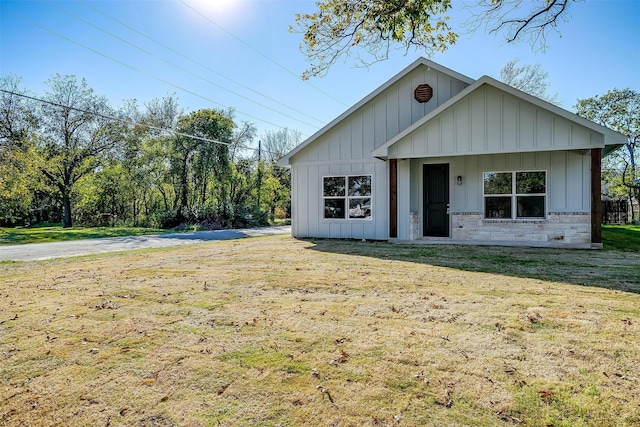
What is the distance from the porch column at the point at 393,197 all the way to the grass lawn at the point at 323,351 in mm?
5299

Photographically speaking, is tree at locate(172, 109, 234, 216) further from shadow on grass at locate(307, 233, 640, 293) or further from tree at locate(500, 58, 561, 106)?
tree at locate(500, 58, 561, 106)

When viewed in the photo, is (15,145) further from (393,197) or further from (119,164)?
(393,197)

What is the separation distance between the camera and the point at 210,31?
19688 mm

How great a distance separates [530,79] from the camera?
87.2ft

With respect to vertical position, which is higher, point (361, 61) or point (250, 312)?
point (361, 61)

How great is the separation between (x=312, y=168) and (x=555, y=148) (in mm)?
6923

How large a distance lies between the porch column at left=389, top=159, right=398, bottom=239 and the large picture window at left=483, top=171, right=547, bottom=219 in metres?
2.57

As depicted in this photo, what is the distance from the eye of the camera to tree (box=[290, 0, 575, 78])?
725 cm

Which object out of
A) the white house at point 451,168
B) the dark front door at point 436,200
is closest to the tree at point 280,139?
the white house at point 451,168

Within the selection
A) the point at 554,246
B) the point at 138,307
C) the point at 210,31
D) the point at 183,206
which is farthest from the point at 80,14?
the point at 554,246

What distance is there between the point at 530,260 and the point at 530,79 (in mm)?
24343

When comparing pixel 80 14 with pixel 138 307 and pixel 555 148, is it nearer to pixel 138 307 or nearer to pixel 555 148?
pixel 138 307

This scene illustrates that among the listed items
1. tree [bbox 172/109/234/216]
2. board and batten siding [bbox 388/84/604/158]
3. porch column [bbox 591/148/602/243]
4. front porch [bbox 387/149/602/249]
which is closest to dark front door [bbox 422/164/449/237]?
front porch [bbox 387/149/602/249]

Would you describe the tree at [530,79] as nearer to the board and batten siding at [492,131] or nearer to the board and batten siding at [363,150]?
the board and batten siding at [363,150]
